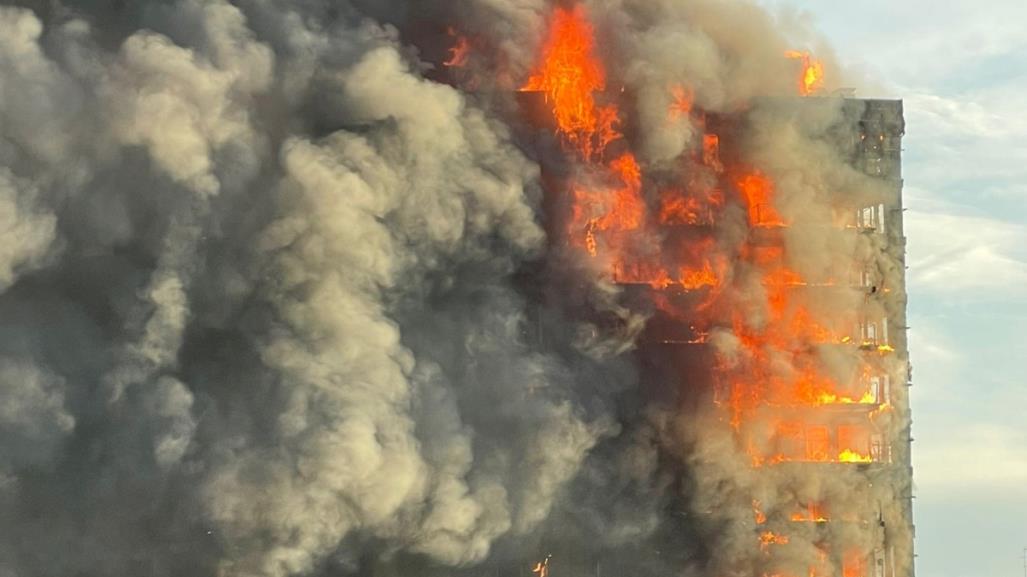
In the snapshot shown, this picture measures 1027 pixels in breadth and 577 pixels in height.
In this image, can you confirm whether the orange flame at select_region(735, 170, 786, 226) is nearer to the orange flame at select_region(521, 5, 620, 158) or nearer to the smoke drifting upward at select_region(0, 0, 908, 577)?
the smoke drifting upward at select_region(0, 0, 908, 577)

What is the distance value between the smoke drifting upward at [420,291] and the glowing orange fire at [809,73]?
1.01ft

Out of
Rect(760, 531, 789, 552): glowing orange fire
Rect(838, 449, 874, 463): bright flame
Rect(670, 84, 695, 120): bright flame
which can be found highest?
Rect(670, 84, 695, 120): bright flame

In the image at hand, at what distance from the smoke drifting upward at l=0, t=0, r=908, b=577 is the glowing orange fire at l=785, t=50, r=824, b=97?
0.31 metres

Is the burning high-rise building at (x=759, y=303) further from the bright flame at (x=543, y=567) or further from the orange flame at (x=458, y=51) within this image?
the bright flame at (x=543, y=567)

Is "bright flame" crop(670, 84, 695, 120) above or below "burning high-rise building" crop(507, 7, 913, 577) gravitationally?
above

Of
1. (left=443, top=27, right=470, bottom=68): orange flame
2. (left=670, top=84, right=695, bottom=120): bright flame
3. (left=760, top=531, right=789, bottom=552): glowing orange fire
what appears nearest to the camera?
(left=760, top=531, right=789, bottom=552): glowing orange fire

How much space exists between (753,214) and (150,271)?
76.7ft

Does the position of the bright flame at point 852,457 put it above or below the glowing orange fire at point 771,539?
above

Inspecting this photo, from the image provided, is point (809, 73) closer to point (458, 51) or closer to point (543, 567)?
point (458, 51)

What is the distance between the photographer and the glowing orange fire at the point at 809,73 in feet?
209

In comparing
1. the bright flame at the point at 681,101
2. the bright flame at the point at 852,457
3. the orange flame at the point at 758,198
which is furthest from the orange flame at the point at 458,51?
the bright flame at the point at 852,457

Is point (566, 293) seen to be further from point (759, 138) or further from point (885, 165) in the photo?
point (885, 165)

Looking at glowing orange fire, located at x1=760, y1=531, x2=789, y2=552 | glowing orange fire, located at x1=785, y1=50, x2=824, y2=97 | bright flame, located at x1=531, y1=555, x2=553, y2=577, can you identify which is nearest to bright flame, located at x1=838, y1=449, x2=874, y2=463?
glowing orange fire, located at x1=760, y1=531, x2=789, y2=552

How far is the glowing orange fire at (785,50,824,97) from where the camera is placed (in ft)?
209
